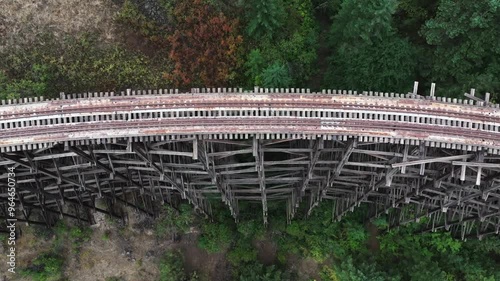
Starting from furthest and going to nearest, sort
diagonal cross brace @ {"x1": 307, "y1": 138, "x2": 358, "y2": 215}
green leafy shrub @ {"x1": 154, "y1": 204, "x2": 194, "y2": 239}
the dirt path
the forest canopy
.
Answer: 1. green leafy shrub @ {"x1": 154, "y1": 204, "x2": 194, "y2": 239}
2. the dirt path
3. the forest canopy
4. diagonal cross brace @ {"x1": 307, "y1": 138, "x2": 358, "y2": 215}

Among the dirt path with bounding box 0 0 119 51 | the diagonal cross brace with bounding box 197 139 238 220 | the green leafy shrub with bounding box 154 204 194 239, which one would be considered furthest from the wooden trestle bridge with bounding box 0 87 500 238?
the dirt path with bounding box 0 0 119 51

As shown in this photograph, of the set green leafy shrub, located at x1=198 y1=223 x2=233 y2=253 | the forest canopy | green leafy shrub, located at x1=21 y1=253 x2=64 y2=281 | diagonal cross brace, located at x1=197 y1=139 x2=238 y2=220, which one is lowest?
green leafy shrub, located at x1=21 y1=253 x2=64 y2=281

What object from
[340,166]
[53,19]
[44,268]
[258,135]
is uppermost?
[53,19]

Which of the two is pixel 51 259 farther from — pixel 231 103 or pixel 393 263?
pixel 393 263

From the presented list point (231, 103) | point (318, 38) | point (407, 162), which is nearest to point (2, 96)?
point (231, 103)

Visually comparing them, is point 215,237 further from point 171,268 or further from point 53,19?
point 53,19

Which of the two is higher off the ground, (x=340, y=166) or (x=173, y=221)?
(x=340, y=166)

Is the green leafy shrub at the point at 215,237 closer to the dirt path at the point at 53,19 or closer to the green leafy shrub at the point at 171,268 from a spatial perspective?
the green leafy shrub at the point at 171,268

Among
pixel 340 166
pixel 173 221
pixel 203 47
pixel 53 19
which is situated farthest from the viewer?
pixel 173 221

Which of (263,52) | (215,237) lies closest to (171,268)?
(215,237)

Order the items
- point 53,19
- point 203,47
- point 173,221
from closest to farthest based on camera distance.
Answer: point 203,47 → point 53,19 → point 173,221

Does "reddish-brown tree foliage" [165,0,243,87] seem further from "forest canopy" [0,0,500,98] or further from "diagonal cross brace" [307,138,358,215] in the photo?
"diagonal cross brace" [307,138,358,215]
